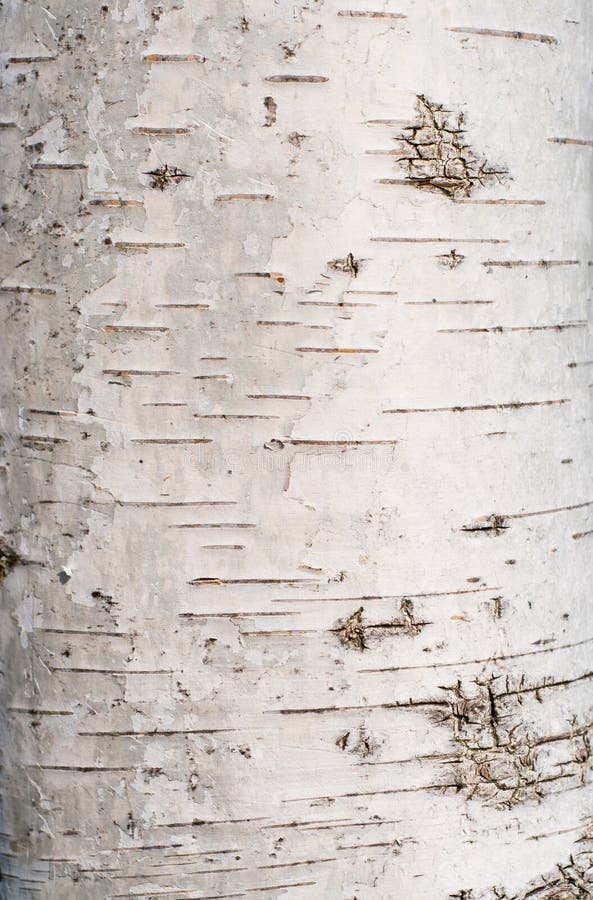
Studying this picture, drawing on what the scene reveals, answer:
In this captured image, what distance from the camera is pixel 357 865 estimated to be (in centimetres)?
130

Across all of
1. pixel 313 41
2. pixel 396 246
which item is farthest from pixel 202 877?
pixel 313 41

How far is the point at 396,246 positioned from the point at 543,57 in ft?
1.17

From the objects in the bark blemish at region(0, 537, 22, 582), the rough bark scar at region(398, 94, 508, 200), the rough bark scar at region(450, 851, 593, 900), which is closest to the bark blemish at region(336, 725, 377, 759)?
the rough bark scar at region(450, 851, 593, 900)

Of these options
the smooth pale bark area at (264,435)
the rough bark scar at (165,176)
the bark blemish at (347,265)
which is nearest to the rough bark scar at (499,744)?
the smooth pale bark area at (264,435)

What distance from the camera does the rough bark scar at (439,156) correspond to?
1.26m

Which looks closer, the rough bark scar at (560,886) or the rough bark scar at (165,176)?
the rough bark scar at (165,176)

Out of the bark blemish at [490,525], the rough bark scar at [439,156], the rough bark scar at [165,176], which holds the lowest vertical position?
the bark blemish at [490,525]

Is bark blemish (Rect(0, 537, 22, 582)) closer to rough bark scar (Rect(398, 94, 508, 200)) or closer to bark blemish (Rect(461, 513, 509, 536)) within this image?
bark blemish (Rect(461, 513, 509, 536))

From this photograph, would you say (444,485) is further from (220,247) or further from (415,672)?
(220,247)

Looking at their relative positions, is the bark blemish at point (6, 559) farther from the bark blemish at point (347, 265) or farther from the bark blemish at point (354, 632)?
the bark blemish at point (347, 265)

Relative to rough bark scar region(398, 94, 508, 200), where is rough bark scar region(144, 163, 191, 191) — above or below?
below

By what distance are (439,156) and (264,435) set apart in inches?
17.1

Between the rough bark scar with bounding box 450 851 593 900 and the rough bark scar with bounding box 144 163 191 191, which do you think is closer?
the rough bark scar with bounding box 144 163 191 191

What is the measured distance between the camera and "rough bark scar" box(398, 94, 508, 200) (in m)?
1.26
